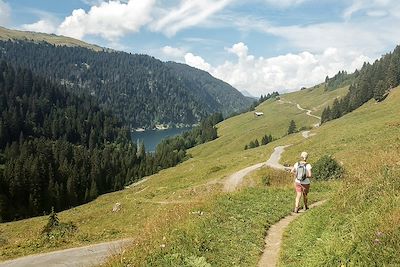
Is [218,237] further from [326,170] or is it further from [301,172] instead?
[326,170]

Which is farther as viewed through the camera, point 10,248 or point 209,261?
point 10,248

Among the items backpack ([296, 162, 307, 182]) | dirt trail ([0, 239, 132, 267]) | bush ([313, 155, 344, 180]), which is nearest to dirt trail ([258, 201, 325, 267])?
backpack ([296, 162, 307, 182])

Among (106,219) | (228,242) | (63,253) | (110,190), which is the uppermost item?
(228,242)

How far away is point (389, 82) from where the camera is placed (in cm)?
14138

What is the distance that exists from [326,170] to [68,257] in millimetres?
25732

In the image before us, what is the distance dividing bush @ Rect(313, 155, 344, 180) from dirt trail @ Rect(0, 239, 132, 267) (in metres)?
22.8

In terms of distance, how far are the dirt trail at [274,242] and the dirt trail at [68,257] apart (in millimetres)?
6594

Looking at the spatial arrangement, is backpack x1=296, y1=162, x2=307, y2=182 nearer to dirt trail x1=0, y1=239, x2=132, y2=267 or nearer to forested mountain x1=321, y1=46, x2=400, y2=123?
dirt trail x1=0, y1=239, x2=132, y2=267

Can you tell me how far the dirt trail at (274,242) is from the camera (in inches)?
530

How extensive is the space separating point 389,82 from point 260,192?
13405 centimetres

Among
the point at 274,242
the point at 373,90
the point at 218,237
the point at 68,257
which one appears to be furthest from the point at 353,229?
the point at 373,90

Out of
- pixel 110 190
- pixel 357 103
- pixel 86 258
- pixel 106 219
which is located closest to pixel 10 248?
pixel 86 258

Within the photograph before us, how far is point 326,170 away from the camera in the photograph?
37.6 metres

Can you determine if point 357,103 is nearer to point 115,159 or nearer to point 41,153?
point 115,159
